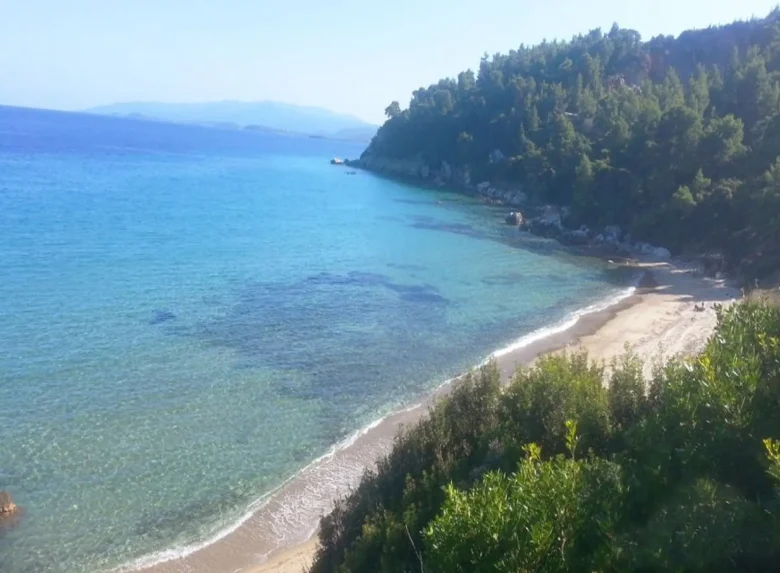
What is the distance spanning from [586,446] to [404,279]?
1279 inches

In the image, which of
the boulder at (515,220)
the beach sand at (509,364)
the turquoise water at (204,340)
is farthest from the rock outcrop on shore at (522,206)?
the beach sand at (509,364)

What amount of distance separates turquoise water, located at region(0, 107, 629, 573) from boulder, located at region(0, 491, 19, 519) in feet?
1.17

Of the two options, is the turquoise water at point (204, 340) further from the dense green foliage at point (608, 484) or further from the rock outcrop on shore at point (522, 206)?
the dense green foliage at point (608, 484)

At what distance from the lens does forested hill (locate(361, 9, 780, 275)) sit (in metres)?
50.6

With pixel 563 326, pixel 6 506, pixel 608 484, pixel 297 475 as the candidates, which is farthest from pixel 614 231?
pixel 608 484

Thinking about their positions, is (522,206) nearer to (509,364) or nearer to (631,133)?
(631,133)

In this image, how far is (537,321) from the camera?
3488 centimetres

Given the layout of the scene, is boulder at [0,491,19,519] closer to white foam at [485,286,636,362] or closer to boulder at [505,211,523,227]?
white foam at [485,286,636,362]

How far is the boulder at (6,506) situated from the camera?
1655 cm

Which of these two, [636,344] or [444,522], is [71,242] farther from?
[444,522]

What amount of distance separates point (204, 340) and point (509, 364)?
1383 cm

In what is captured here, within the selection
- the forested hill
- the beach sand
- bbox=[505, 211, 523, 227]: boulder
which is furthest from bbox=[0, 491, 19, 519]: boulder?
bbox=[505, 211, 523, 227]: boulder

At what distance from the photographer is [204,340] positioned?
29.4 metres

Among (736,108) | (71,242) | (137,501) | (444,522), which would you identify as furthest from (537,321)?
(736,108)
